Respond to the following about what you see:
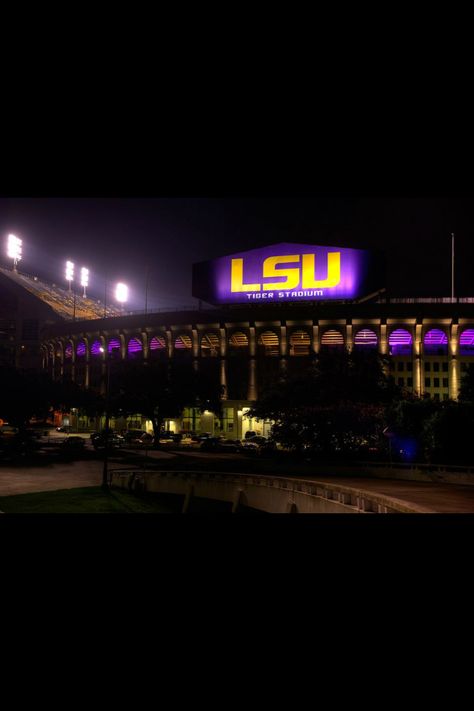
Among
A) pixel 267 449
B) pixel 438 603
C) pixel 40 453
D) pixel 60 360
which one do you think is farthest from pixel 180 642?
pixel 60 360

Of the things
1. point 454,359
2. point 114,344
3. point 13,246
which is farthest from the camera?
point 13,246

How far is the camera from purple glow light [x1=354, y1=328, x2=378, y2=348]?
52.9m

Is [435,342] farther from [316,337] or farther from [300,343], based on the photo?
[300,343]

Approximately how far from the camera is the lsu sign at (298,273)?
49.8 m

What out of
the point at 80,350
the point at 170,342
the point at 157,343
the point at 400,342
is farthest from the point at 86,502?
the point at 80,350

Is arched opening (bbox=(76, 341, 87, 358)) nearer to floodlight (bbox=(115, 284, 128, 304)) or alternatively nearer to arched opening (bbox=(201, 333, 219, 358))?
floodlight (bbox=(115, 284, 128, 304))

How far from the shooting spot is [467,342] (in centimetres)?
5222

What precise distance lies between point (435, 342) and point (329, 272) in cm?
1353

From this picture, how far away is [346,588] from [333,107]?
4.25m

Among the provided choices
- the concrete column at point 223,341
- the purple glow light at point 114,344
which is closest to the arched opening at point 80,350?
the purple glow light at point 114,344

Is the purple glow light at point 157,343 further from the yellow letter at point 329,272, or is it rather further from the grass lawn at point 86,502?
the grass lawn at point 86,502

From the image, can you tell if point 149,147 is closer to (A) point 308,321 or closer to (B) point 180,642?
(B) point 180,642

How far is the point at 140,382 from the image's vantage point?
1726 inches

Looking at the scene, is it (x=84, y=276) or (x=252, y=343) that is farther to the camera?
(x=84, y=276)
